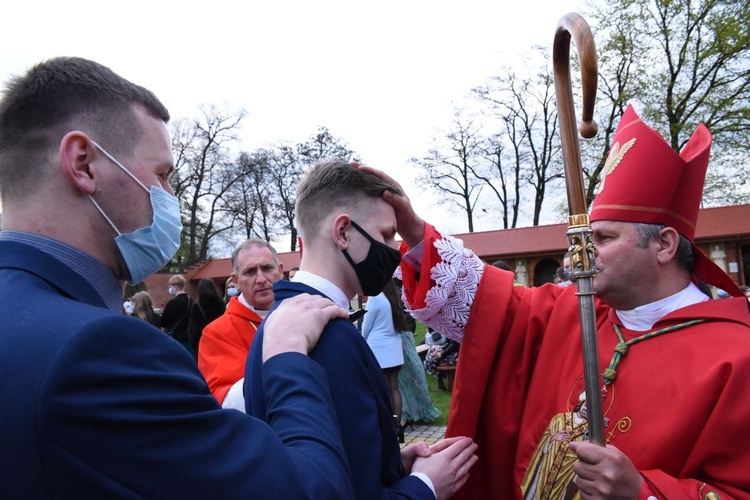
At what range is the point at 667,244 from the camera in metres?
2.18

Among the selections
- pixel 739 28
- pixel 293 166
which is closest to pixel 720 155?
pixel 739 28

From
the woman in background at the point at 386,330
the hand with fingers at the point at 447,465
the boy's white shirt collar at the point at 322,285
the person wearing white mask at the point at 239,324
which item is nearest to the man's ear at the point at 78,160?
the boy's white shirt collar at the point at 322,285

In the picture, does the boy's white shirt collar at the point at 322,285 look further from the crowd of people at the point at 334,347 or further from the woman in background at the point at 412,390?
the woman in background at the point at 412,390

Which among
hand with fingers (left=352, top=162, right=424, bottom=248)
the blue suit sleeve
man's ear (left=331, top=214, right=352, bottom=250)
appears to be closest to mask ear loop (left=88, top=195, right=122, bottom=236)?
the blue suit sleeve

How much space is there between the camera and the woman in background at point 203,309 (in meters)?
6.07

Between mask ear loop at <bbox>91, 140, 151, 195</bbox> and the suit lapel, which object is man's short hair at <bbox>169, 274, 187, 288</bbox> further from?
the suit lapel

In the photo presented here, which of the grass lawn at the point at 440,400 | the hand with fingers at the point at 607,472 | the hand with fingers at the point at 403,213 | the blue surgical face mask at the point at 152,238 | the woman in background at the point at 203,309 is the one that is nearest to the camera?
the blue surgical face mask at the point at 152,238

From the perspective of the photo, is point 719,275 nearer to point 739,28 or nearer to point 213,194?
point 739,28

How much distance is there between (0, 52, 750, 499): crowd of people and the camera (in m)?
0.94

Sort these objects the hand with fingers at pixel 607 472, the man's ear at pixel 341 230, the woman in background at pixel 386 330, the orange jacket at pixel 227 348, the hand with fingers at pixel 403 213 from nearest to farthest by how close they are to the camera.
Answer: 1. the hand with fingers at pixel 607 472
2. the man's ear at pixel 341 230
3. the hand with fingers at pixel 403 213
4. the orange jacket at pixel 227 348
5. the woman in background at pixel 386 330

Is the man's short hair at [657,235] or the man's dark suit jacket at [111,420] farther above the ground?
the man's short hair at [657,235]

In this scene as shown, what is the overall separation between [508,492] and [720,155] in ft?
76.7

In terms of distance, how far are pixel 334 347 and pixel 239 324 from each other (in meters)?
2.82

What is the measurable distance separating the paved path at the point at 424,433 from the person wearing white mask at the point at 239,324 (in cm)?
356
